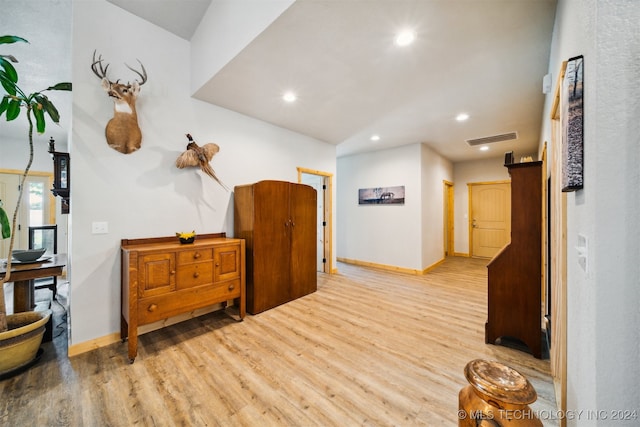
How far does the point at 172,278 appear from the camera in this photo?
7.68 ft

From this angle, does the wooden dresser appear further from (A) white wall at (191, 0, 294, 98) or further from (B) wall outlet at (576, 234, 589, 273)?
(B) wall outlet at (576, 234, 589, 273)

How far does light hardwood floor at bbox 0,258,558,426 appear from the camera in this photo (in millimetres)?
1547

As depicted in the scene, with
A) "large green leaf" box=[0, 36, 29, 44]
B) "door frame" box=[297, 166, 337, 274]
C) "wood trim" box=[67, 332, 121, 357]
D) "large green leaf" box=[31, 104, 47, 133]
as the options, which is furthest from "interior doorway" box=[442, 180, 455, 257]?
"large green leaf" box=[0, 36, 29, 44]

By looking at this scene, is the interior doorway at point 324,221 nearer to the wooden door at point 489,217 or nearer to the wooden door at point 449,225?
the wooden door at point 449,225

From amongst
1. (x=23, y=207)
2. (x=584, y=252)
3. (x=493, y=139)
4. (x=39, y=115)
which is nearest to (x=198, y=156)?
(x=39, y=115)

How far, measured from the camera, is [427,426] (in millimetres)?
1452

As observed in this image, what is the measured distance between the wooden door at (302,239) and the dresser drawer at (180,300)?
1019mm

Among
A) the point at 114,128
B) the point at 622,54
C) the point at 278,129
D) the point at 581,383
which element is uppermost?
the point at 278,129

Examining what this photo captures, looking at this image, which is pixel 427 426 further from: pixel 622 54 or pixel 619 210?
pixel 622 54

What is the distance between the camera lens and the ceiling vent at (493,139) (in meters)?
4.63

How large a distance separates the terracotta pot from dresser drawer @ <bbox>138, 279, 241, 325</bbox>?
2.47 ft

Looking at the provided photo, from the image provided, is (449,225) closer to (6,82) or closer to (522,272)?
(522,272)

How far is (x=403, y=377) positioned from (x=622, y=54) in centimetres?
211

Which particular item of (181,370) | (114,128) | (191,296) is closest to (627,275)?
(181,370)
